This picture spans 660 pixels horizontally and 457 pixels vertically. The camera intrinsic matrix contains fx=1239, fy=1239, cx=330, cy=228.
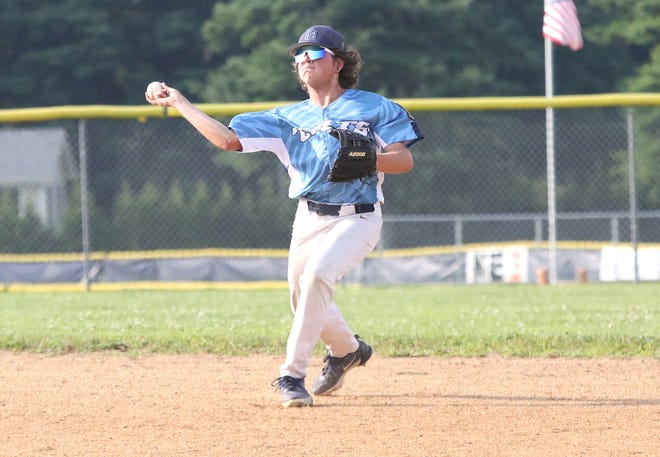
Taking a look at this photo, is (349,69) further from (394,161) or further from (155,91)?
(155,91)

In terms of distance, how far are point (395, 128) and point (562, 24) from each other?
28.4 feet

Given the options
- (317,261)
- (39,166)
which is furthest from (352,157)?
(39,166)

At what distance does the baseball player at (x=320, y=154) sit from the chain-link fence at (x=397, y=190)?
1425 centimetres

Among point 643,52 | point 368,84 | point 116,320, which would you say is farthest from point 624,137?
point 116,320

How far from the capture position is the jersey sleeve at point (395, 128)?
210 inches

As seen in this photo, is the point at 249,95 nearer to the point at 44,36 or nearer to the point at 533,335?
the point at 44,36

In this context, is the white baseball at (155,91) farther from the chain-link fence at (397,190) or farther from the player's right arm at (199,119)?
the chain-link fence at (397,190)

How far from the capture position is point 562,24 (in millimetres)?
13539

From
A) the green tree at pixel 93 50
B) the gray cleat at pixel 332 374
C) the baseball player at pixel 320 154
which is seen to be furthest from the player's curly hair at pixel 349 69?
the green tree at pixel 93 50

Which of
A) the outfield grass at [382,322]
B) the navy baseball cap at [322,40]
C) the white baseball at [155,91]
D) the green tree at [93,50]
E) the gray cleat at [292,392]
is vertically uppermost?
the green tree at [93,50]

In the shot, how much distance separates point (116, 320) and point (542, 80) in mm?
25453

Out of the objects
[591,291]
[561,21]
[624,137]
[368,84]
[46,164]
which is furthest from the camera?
[368,84]

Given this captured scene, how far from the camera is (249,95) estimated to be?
101ft

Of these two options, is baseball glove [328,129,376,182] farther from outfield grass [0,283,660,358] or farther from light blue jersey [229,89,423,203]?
outfield grass [0,283,660,358]
